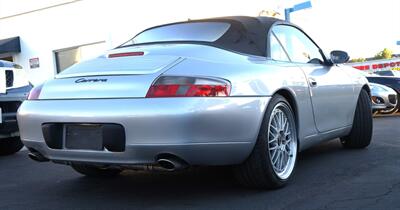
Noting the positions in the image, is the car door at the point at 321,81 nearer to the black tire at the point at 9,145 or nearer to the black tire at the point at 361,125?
the black tire at the point at 361,125

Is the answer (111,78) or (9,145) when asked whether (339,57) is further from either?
(9,145)

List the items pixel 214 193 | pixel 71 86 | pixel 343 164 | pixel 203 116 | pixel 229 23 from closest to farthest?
pixel 203 116 < pixel 71 86 < pixel 214 193 < pixel 229 23 < pixel 343 164

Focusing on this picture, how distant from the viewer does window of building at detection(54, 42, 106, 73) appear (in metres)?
17.2

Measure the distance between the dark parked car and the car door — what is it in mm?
3304

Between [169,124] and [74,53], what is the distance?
1524cm

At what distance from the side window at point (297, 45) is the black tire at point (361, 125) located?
834 millimetres

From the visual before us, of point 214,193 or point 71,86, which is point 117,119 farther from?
point 214,193

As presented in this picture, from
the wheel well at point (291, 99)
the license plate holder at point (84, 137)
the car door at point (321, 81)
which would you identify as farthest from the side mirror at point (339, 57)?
the license plate holder at point (84, 137)

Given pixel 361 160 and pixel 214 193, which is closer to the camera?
pixel 214 193

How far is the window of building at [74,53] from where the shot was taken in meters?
17.2

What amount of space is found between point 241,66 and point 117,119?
3.21 feet

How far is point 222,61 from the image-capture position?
377 cm

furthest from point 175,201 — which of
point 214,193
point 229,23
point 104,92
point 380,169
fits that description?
point 380,169

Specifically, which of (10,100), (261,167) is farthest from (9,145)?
(261,167)
